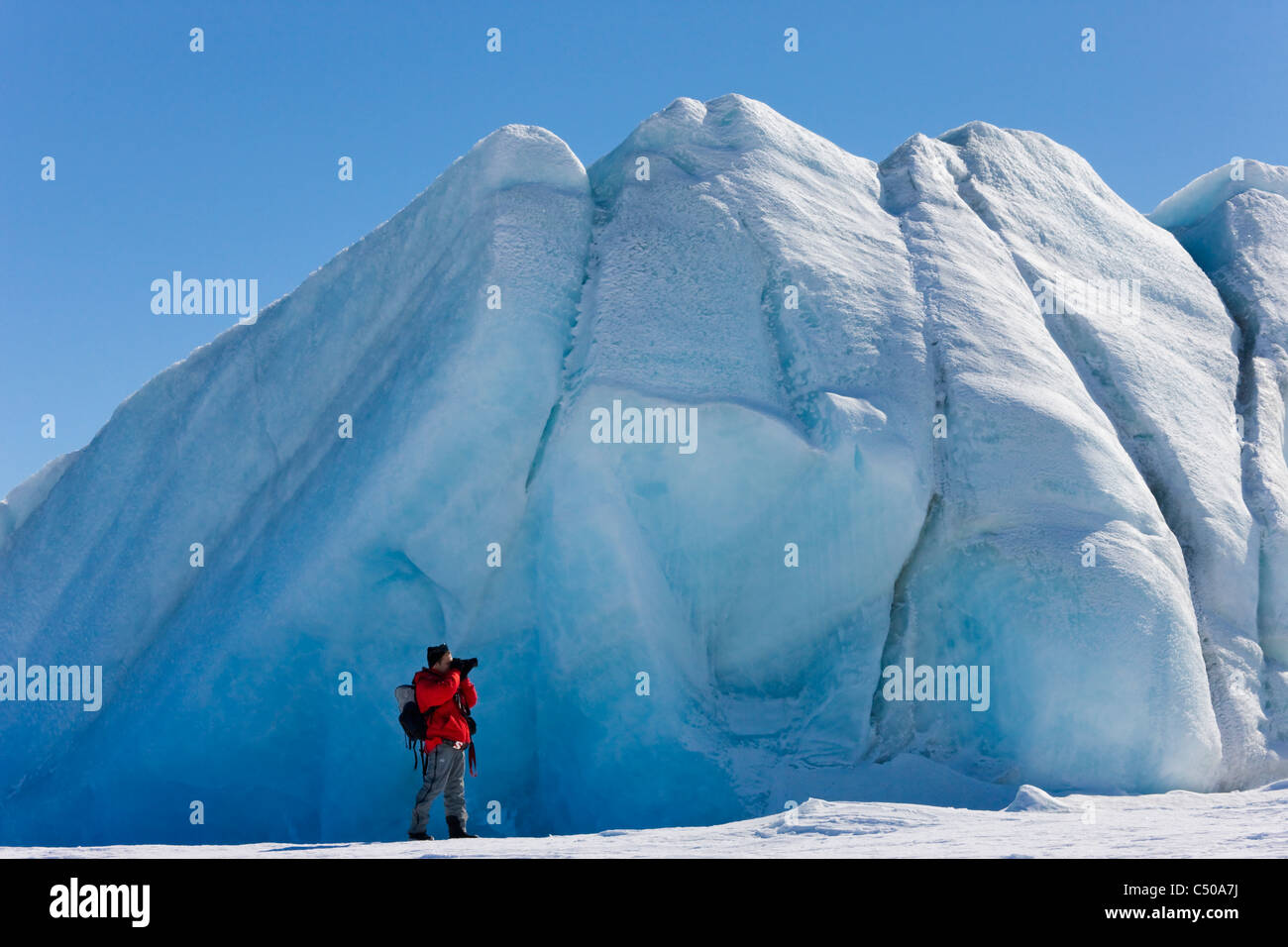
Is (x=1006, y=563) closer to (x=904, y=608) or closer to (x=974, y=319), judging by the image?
(x=904, y=608)

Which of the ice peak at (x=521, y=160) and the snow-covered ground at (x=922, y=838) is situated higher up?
the ice peak at (x=521, y=160)

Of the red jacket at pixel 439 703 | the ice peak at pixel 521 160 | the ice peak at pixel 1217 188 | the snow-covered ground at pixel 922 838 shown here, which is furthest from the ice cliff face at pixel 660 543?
the ice peak at pixel 1217 188

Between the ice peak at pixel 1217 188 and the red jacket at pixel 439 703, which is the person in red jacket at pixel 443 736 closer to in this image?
the red jacket at pixel 439 703

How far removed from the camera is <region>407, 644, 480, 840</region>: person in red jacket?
7277 mm

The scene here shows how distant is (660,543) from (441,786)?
8.93ft

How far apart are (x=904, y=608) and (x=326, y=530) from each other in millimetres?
4564

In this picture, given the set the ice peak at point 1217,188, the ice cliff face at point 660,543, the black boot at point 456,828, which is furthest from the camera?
the ice peak at point 1217,188

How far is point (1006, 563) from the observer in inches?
354

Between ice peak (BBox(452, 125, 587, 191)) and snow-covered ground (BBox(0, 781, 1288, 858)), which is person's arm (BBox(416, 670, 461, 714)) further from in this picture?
ice peak (BBox(452, 125, 587, 191))

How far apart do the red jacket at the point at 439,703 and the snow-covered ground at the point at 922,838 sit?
0.83 m

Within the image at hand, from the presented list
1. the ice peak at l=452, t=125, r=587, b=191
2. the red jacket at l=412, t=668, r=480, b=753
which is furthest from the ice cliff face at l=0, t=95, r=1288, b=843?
the red jacket at l=412, t=668, r=480, b=753

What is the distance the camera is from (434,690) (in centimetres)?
726

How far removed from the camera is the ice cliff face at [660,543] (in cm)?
878

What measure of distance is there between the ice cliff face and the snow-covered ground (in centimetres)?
110
